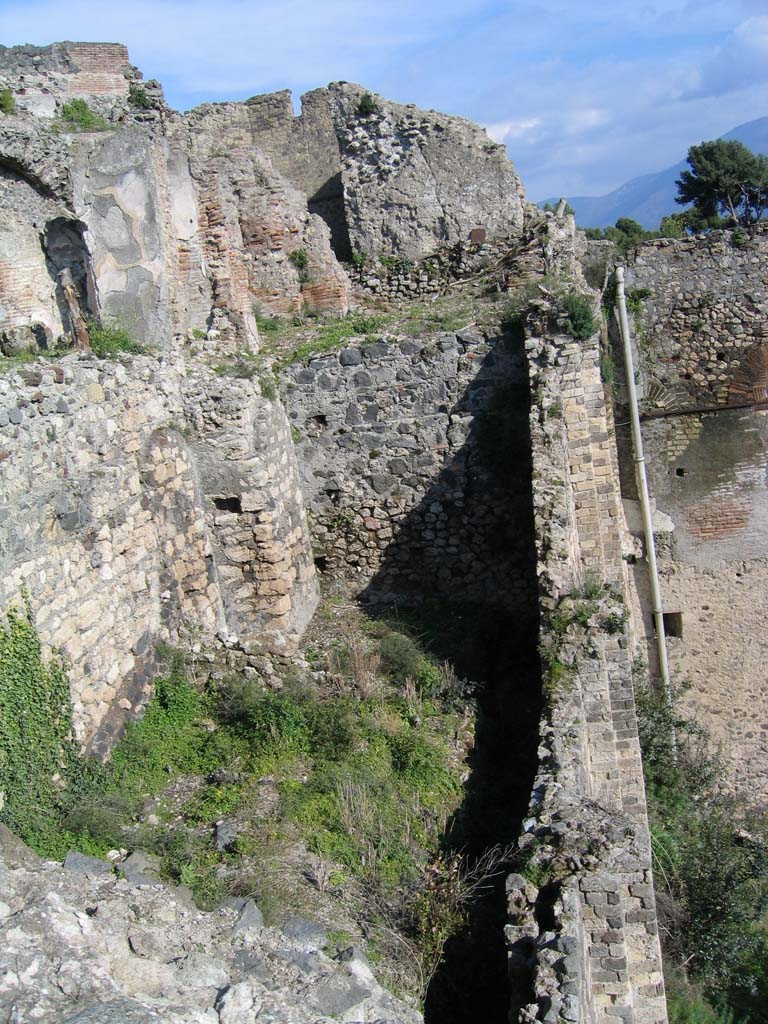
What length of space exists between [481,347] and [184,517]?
12.4 feet

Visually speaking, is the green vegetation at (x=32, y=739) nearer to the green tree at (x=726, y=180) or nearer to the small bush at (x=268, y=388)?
the small bush at (x=268, y=388)

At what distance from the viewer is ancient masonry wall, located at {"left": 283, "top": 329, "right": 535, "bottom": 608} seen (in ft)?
31.8

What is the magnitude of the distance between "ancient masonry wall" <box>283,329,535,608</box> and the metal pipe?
2807mm

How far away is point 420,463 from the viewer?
32.7ft

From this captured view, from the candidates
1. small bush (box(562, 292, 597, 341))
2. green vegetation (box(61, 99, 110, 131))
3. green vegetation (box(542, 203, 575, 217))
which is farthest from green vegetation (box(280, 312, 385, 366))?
green vegetation (box(61, 99, 110, 131))

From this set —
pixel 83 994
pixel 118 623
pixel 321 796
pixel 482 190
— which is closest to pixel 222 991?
pixel 83 994

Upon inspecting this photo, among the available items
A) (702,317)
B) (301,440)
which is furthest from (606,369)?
(301,440)

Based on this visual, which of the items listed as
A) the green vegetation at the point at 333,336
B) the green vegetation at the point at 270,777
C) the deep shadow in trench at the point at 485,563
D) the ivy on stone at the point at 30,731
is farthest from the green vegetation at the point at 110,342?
the deep shadow in trench at the point at 485,563

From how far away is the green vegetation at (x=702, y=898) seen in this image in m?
8.00

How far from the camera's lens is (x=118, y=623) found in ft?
23.1

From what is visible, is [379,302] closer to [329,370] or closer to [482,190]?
[482,190]

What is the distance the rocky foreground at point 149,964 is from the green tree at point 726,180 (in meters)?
29.4

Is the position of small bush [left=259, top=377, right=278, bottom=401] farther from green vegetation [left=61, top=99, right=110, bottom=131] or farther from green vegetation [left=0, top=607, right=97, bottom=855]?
green vegetation [left=61, top=99, right=110, bottom=131]

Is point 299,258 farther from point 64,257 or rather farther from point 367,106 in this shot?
point 64,257
